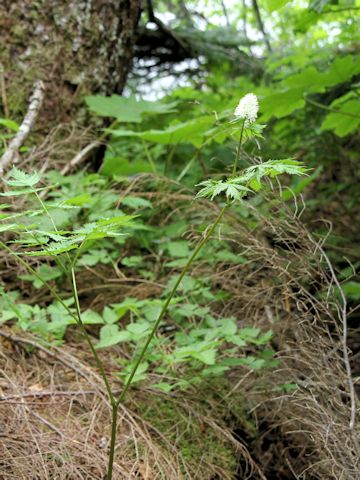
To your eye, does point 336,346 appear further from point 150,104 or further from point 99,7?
point 99,7

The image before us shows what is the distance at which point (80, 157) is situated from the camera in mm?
2938

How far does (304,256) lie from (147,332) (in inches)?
23.6

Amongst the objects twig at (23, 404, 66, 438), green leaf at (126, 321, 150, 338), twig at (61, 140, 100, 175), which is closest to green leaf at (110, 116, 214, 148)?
twig at (61, 140, 100, 175)

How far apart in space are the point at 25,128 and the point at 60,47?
539mm

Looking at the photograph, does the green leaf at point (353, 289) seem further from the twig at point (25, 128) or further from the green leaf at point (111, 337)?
the twig at point (25, 128)

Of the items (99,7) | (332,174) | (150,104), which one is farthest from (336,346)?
(332,174)

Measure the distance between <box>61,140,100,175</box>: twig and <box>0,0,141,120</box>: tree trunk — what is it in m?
0.22

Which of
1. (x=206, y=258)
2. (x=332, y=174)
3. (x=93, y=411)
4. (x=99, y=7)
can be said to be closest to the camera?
(x=93, y=411)

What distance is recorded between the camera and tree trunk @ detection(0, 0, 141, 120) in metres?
2.87

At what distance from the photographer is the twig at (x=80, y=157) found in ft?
9.37

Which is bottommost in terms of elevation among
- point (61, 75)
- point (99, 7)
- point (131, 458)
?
point (131, 458)

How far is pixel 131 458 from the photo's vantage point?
1.61 meters

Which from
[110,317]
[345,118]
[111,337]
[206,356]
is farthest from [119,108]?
[206,356]

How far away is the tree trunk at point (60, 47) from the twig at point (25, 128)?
43mm
